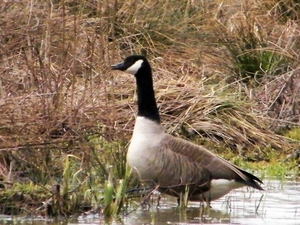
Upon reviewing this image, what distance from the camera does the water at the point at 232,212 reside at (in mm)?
7152

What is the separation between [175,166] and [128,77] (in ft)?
12.3

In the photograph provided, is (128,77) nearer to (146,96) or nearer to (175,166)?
(146,96)

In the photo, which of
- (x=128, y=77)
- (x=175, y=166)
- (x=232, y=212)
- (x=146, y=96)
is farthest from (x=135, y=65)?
(x=128, y=77)

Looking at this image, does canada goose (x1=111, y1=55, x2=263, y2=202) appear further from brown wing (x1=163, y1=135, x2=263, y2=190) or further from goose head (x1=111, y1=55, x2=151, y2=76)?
goose head (x1=111, y1=55, x2=151, y2=76)

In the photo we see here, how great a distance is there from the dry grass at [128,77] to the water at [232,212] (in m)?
0.62

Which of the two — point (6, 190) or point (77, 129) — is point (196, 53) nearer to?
point (77, 129)

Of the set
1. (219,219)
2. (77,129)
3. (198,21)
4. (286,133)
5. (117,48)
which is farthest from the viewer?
(198,21)

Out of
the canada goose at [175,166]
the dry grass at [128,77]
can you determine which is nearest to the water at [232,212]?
the canada goose at [175,166]

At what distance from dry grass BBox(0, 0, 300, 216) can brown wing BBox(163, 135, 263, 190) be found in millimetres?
484

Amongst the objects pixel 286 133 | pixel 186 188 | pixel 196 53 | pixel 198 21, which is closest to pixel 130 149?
pixel 186 188

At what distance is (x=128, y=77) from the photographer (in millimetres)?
11750

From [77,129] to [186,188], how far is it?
1.08 m

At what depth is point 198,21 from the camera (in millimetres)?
14414

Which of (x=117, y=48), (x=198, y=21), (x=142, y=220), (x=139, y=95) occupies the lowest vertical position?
(x=142, y=220)
